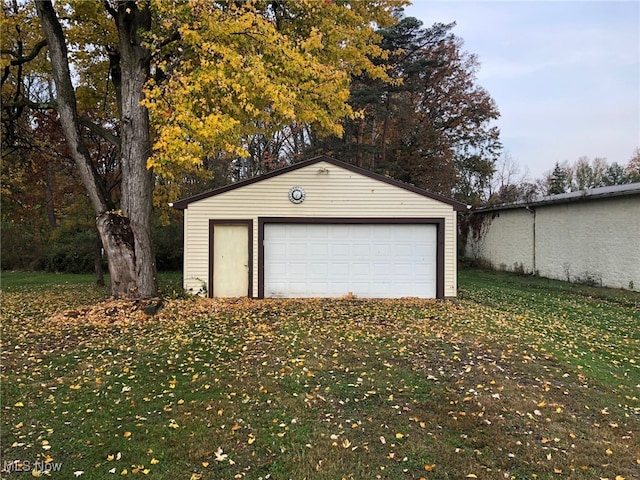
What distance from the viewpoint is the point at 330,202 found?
1125 cm

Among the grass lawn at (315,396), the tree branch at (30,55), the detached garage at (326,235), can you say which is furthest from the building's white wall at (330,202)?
the tree branch at (30,55)

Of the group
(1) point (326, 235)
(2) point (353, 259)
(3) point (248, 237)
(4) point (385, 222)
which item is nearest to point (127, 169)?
(3) point (248, 237)

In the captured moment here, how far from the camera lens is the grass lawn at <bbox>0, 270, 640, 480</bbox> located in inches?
124

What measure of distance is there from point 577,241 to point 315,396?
14.0 metres

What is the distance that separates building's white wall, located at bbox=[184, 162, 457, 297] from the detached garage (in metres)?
0.03

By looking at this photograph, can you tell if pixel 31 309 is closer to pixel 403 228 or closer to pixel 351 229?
pixel 351 229

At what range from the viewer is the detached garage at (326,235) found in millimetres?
11156

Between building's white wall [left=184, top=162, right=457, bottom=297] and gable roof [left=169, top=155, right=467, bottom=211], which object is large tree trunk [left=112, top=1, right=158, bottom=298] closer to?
gable roof [left=169, top=155, right=467, bottom=211]

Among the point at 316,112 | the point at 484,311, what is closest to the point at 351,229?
the point at 316,112

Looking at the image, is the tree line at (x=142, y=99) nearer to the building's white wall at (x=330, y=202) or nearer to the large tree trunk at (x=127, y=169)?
the large tree trunk at (x=127, y=169)

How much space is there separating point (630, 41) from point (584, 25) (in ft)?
6.85

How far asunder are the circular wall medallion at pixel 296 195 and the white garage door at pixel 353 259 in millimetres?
661

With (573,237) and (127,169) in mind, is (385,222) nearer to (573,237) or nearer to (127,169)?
(127,169)

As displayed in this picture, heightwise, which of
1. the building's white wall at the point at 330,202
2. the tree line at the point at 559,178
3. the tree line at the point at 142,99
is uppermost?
the tree line at the point at 559,178
